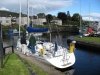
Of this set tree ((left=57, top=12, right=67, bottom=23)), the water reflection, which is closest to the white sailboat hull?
the water reflection

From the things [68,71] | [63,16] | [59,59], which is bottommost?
[68,71]

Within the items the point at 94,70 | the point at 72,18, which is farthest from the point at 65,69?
the point at 72,18

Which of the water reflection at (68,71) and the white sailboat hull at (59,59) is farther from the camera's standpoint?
the water reflection at (68,71)

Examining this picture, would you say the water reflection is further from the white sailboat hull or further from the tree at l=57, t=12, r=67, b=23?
the tree at l=57, t=12, r=67, b=23

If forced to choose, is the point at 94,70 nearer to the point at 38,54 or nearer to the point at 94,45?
the point at 38,54

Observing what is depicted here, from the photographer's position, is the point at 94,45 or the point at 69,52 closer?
the point at 69,52

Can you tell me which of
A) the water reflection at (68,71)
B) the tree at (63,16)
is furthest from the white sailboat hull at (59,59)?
the tree at (63,16)

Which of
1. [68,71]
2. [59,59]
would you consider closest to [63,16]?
[68,71]

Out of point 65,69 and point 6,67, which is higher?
point 6,67

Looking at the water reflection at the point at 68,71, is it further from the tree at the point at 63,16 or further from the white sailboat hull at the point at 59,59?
the tree at the point at 63,16

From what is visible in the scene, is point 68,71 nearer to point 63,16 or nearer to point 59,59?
point 59,59

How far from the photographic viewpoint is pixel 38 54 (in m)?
18.5

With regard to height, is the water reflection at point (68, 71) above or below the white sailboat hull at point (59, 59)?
below

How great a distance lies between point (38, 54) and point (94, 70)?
5.65 metres
